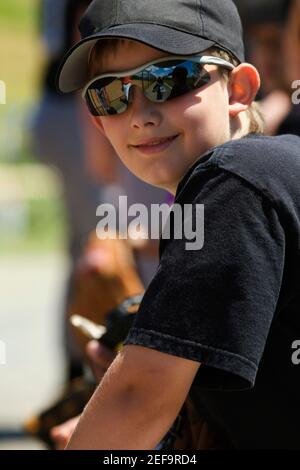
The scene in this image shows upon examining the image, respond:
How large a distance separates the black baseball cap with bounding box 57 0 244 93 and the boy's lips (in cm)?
17

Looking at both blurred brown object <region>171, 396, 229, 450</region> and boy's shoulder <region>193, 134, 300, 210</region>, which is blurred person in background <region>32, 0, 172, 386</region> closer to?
blurred brown object <region>171, 396, 229, 450</region>

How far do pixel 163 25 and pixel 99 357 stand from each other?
954 millimetres

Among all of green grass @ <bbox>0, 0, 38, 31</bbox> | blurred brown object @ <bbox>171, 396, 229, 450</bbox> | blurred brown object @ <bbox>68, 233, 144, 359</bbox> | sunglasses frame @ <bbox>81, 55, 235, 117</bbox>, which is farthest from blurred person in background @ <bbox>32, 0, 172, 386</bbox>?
green grass @ <bbox>0, 0, 38, 31</bbox>

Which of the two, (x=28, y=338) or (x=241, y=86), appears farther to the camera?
(x=28, y=338)

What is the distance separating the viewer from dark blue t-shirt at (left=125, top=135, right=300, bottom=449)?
178 cm

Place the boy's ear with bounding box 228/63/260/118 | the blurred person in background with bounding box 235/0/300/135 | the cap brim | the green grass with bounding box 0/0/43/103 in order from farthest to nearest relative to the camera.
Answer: the green grass with bounding box 0/0/43/103, the blurred person in background with bounding box 235/0/300/135, the boy's ear with bounding box 228/63/260/118, the cap brim

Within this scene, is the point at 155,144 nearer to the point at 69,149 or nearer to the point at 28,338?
the point at 69,149

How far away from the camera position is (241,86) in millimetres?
2195

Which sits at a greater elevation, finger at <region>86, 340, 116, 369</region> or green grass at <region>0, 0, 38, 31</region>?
green grass at <region>0, 0, 38, 31</region>

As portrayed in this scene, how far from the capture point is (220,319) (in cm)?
178

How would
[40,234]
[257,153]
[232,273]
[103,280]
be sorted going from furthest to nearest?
1. [40,234]
2. [103,280]
3. [257,153]
4. [232,273]

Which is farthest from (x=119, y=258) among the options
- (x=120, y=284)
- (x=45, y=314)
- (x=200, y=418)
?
(x=45, y=314)

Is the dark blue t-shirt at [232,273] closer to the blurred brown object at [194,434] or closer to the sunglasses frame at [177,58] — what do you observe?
the sunglasses frame at [177,58]

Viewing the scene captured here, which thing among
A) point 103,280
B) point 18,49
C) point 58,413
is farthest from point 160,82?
point 18,49
